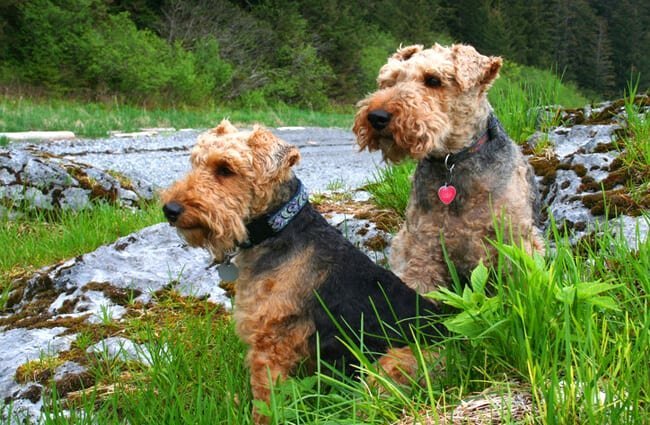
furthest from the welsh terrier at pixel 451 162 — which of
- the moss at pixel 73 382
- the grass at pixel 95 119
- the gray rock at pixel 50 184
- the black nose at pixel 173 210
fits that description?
the grass at pixel 95 119

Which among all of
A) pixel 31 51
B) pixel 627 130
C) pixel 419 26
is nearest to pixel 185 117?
pixel 31 51

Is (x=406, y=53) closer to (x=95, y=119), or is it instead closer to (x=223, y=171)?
(x=223, y=171)

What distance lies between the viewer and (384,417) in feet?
7.43

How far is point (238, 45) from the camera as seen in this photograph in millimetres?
33031

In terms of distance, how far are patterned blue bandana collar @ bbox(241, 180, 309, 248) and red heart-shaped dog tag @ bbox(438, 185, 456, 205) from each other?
0.97 meters

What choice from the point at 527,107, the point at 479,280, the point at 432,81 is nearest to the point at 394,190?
the point at 432,81

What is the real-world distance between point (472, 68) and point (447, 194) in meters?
0.78

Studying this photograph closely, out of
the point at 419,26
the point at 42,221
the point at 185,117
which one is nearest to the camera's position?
the point at 42,221

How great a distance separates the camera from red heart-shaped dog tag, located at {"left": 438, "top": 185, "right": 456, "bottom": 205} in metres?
3.77

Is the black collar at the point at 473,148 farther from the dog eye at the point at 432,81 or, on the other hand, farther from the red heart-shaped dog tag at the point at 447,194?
the dog eye at the point at 432,81

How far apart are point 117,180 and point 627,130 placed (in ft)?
16.9

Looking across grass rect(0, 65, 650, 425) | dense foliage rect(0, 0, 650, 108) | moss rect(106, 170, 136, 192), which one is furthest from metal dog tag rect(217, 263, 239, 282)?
dense foliage rect(0, 0, 650, 108)

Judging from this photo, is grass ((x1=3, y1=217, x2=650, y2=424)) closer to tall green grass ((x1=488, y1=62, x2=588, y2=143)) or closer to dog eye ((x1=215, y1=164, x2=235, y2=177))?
dog eye ((x1=215, y1=164, x2=235, y2=177))

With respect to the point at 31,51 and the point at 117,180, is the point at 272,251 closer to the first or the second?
the point at 117,180
